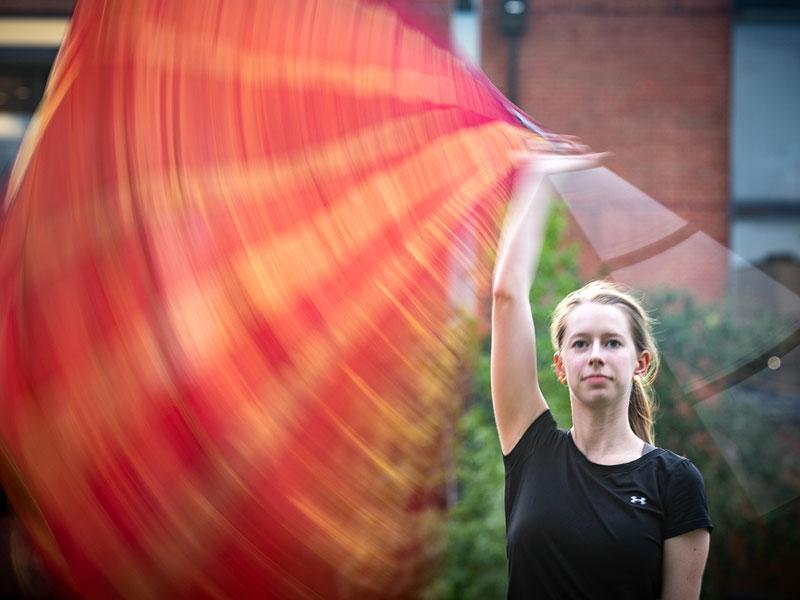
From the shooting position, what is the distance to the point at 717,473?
20.5 ft

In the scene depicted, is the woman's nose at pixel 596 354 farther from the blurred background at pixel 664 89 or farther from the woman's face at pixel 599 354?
the blurred background at pixel 664 89

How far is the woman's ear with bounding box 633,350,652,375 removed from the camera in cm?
180

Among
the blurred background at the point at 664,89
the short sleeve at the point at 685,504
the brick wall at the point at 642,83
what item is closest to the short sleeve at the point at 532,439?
the short sleeve at the point at 685,504

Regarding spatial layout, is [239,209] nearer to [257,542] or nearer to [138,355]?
[138,355]

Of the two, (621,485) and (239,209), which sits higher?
(239,209)

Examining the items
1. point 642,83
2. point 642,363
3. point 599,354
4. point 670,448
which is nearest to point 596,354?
point 599,354

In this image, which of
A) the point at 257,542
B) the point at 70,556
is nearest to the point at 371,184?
the point at 257,542

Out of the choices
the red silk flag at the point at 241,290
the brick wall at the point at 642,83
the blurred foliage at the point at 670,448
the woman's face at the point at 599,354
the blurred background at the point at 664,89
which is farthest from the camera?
the brick wall at the point at 642,83

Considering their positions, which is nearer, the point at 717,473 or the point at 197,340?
the point at 197,340

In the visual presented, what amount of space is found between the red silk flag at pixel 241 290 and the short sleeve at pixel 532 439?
0.45ft

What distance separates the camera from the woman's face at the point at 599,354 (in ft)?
5.67

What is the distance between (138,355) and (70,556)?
0.32 m

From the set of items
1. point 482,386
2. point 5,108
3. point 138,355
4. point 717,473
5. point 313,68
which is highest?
point 313,68

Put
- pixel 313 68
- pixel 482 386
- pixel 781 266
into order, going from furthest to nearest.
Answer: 1. pixel 781 266
2. pixel 482 386
3. pixel 313 68
